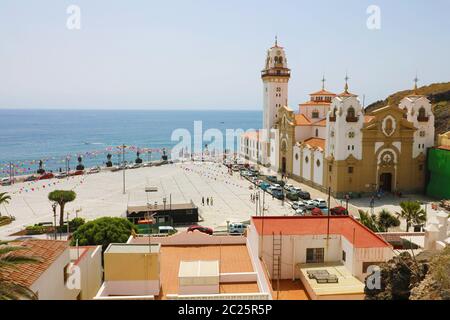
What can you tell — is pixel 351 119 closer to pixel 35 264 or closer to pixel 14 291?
pixel 35 264

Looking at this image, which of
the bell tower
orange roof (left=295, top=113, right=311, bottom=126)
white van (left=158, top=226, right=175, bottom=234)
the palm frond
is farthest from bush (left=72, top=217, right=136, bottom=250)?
the bell tower

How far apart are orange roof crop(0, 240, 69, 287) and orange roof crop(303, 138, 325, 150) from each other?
34930mm

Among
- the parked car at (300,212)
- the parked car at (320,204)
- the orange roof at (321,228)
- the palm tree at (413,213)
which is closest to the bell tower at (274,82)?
the parked car at (320,204)

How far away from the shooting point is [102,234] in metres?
23.0

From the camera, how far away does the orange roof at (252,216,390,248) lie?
52.3 feet

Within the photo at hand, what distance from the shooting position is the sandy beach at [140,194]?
3641cm

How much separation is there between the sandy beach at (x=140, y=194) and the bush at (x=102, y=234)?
10036mm

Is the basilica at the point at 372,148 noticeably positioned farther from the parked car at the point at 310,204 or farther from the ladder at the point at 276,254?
the ladder at the point at 276,254

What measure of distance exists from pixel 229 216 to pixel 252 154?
116 ft

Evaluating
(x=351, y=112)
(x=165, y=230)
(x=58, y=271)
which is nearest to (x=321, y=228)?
(x=58, y=271)

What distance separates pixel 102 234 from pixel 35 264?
9.90 metres

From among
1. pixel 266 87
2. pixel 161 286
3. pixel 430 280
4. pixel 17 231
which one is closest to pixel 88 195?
pixel 17 231
